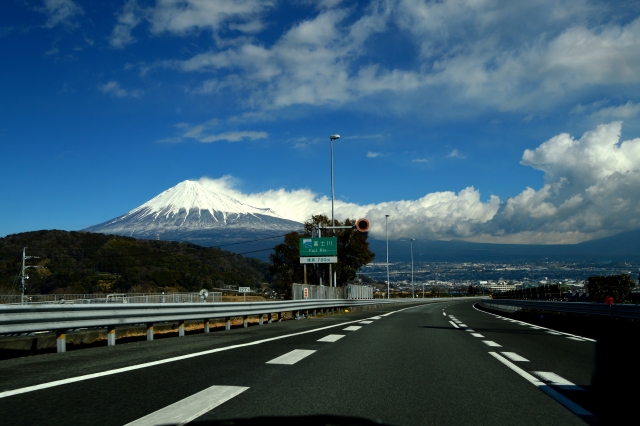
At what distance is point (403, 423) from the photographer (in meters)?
4.81

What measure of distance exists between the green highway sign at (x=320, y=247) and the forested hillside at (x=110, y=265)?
31944mm

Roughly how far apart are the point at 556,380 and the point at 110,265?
9073 centimetres

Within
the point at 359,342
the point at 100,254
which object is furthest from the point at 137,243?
the point at 359,342

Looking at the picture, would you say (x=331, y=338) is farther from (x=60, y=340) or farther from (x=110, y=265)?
(x=110, y=265)

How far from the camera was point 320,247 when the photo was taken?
46.5 m

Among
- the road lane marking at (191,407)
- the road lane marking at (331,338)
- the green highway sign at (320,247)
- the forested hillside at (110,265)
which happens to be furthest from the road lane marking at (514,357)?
the forested hillside at (110,265)

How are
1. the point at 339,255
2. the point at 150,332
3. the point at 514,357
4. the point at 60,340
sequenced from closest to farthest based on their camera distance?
the point at 514,357, the point at 60,340, the point at 150,332, the point at 339,255

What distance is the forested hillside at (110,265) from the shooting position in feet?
252

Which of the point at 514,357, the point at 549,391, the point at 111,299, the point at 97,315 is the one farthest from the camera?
A: the point at 111,299

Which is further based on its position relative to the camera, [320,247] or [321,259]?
[320,247]

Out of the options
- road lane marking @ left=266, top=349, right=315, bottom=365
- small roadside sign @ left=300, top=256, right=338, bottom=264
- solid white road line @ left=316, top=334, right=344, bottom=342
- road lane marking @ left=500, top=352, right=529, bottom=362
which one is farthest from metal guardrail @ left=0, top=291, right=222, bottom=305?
road lane marking @ left=500, top=352, right=529, bottom=362

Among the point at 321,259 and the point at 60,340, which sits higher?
the point at 321,259

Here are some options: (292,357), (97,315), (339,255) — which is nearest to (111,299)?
(97,315)

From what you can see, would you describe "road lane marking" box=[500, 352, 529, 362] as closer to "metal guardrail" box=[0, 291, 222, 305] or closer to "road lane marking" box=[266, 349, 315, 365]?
"road lane marking" box=[266, 349, 315, 365]
